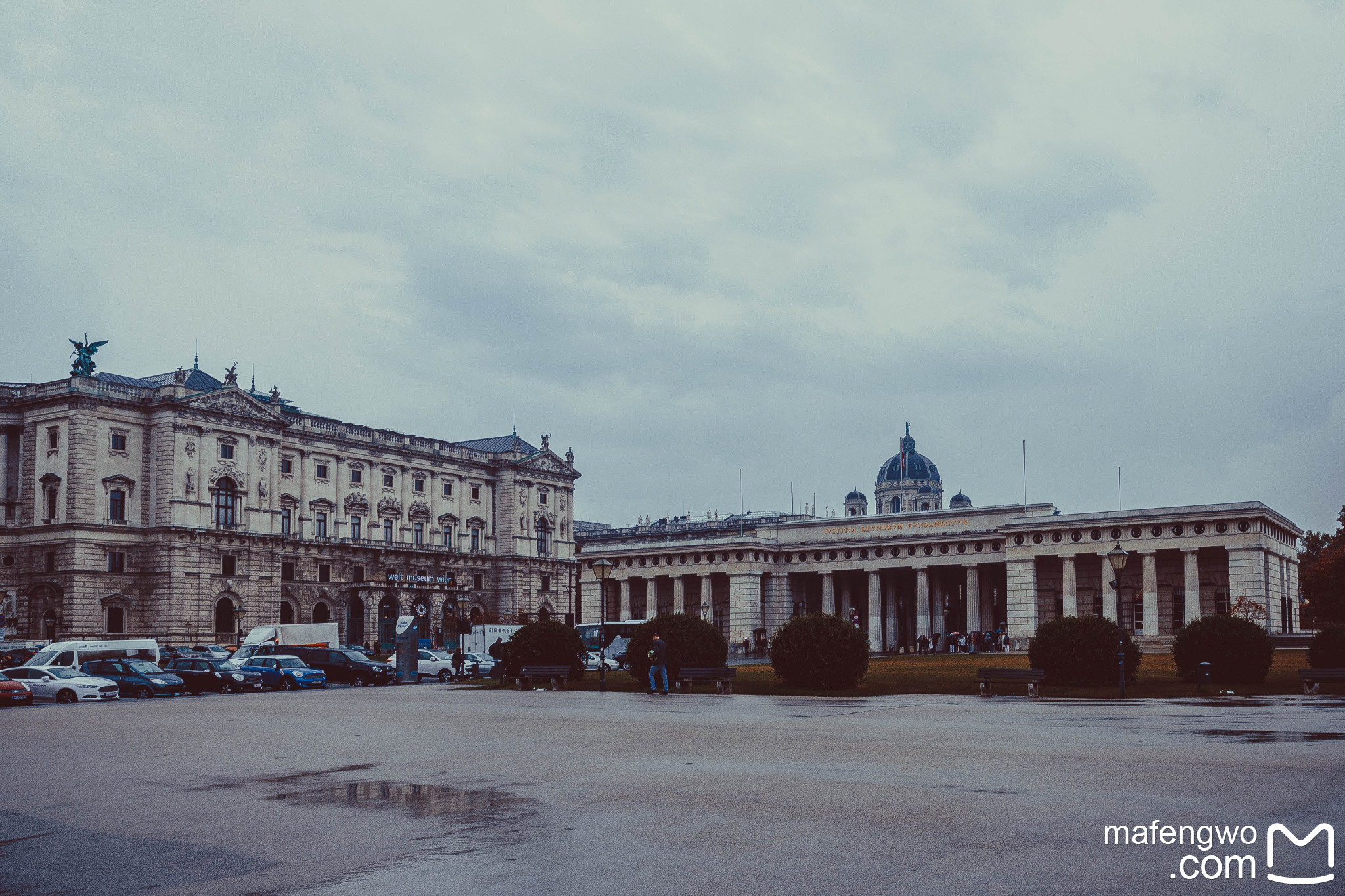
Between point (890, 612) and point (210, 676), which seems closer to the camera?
point (210, 676)

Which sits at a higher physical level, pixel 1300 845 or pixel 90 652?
pixel 1300 845

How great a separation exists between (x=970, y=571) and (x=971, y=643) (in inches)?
379

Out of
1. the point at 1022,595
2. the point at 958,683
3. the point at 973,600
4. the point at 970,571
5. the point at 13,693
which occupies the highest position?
the point at 970,571

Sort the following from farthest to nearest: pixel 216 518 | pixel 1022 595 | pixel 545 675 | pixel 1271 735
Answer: pixel 216 518 → pixel 1022 595 → pixel 545 675 → pixel 1271 735

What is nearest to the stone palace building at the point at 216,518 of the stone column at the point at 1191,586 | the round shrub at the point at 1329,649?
the stone column at the point at 1191,586

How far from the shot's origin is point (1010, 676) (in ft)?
116

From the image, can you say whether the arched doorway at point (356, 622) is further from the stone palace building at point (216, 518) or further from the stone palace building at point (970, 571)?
the stone palace building at point (970, 571)

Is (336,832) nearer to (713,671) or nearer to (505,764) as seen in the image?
(505,764)

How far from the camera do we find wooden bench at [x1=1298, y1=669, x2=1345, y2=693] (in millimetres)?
32344

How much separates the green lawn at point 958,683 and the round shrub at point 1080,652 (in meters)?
0.58

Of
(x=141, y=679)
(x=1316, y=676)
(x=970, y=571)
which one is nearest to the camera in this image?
(x=1316, y=676)

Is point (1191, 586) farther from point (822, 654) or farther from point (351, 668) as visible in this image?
point (351, 668)

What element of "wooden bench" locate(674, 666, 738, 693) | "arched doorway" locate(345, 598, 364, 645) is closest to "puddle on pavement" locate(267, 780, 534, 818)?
"wooden bench" locate(674, 666, 738, 693)

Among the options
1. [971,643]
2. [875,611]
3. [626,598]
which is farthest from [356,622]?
[971,643]
